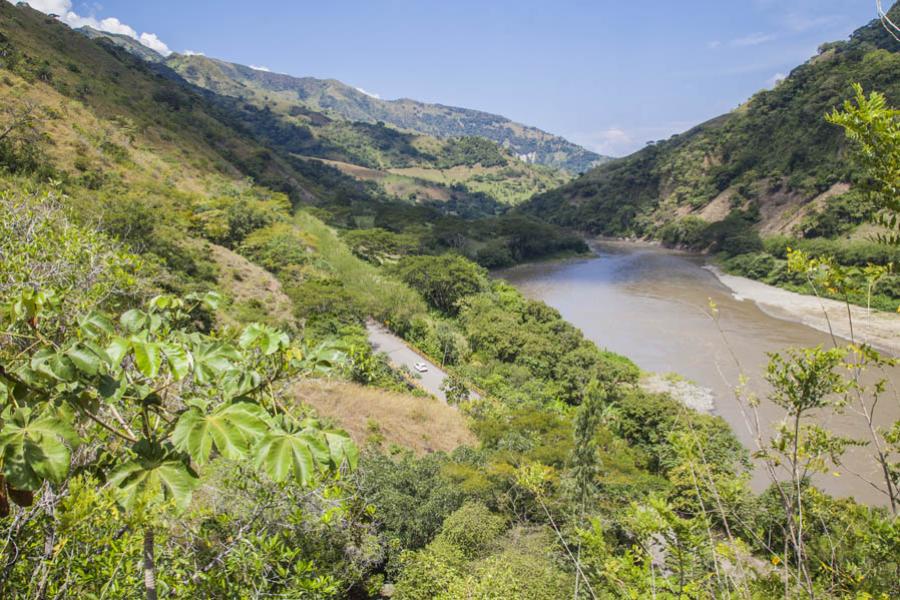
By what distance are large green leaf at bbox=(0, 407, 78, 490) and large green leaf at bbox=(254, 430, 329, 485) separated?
0.56m

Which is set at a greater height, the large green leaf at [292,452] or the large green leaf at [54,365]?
the large green leaf at [54,365]

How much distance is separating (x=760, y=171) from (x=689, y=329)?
192ft

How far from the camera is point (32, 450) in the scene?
1435 mm

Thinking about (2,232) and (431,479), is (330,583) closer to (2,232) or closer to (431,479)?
(2,232)

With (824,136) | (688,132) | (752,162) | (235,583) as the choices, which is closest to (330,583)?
(235,583)

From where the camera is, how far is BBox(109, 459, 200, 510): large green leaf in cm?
164

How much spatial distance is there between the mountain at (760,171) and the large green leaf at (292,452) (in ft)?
168

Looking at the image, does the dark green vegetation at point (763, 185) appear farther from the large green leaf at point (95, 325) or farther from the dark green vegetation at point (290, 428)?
the large green leaf at point (95, 325)

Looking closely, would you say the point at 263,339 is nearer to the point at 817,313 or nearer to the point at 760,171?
the point at 817,313

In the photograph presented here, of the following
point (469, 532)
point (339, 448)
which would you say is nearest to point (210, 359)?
point (339, 448)

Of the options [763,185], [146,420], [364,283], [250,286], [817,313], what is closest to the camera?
[146,420]

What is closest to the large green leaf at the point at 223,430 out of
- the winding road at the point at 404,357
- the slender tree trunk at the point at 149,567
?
the slender tree trunk at the point at 149,567

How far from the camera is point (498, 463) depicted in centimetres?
1385

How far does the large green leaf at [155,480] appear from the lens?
164 centimetres
